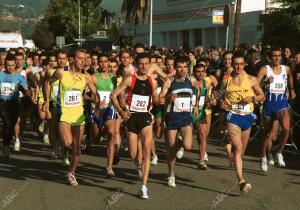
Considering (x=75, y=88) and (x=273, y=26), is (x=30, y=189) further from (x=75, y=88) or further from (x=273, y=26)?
(x=273, y=26)

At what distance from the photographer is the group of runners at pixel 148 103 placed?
8.04m

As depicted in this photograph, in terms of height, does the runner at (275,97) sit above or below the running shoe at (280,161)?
above

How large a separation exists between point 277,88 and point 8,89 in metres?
4.77

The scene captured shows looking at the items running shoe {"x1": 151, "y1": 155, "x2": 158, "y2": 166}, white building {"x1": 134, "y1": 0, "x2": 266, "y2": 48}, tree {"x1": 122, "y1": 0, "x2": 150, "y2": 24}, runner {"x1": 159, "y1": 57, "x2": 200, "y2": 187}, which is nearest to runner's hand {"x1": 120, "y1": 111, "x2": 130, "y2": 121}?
runner {"x1": 159, "y1": 57, "x2": 200, "y2": 187}

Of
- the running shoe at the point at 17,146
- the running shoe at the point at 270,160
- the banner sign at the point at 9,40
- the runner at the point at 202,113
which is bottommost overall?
the running shoe at the point at 17,146

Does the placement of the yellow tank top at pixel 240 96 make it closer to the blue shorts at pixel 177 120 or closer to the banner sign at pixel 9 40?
the blue shorts at pixel 177 120

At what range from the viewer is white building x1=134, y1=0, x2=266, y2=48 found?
119ft

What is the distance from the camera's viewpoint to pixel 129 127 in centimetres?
805

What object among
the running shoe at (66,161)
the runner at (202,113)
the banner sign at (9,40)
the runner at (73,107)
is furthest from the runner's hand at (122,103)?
the banner sign at (9,40)

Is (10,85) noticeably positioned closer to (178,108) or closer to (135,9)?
(178,108)

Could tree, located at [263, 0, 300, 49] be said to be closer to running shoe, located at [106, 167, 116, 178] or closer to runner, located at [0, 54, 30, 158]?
runner, located at [0, 54, 30, 158]

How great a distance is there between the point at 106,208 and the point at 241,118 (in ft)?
7.41

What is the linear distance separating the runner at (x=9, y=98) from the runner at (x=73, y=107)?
2.70 meters

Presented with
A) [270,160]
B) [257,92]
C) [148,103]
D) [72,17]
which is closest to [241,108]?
[257,92]
